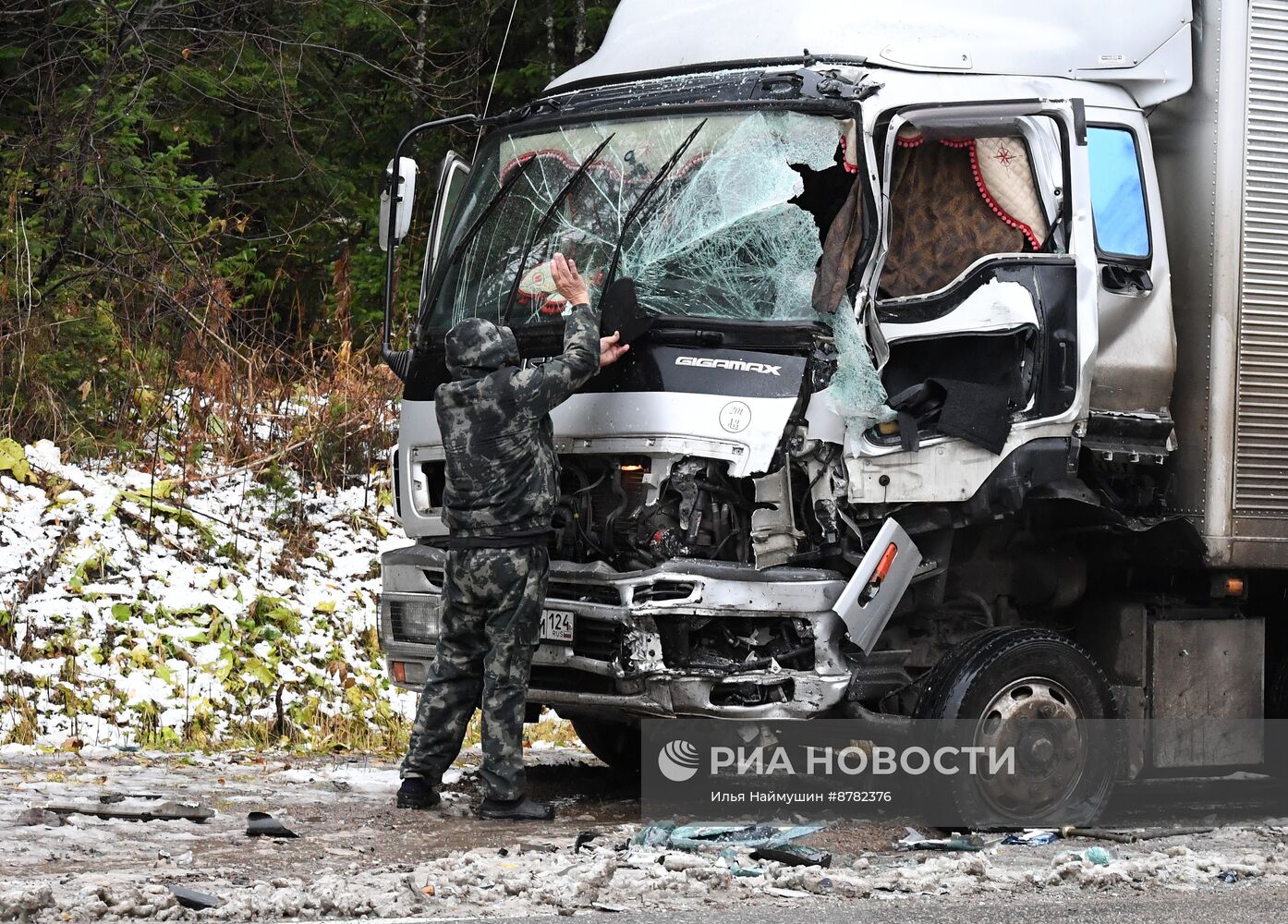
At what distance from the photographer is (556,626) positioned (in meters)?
7.43

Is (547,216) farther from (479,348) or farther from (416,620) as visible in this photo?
(416,620)

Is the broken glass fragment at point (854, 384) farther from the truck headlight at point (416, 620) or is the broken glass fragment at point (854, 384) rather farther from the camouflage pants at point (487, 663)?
the truck headlight at point (416, 620)

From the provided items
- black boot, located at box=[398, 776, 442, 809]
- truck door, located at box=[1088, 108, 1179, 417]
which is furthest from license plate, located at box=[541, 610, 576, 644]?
truck door, located at box=[1088, 108, 1179, 417]

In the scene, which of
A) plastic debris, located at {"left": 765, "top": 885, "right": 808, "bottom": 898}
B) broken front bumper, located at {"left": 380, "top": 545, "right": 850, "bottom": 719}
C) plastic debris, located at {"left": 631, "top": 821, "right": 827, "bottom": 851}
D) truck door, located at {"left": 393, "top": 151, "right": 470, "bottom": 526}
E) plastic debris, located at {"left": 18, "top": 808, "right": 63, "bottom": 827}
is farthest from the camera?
truck door, located at {"left": 393, "top": 151, "right": 470, "bottom": 526}

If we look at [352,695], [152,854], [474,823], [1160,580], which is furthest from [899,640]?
[352,695]

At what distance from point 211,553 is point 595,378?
5.01 metres

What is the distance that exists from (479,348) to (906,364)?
5.66ft

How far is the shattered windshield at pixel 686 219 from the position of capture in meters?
7.31

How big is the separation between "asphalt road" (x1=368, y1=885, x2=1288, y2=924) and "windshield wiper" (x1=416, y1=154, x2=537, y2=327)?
3437 millimetres

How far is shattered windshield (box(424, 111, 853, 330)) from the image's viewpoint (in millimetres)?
7309

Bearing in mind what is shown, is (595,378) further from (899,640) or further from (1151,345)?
(1151,345)

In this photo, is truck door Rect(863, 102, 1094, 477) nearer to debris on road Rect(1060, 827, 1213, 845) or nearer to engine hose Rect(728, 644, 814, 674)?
engine hose Rect(728, 644, 814, 674)

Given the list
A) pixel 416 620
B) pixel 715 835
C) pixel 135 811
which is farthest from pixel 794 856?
pixel 135 811

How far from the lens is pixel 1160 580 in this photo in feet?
27.2
